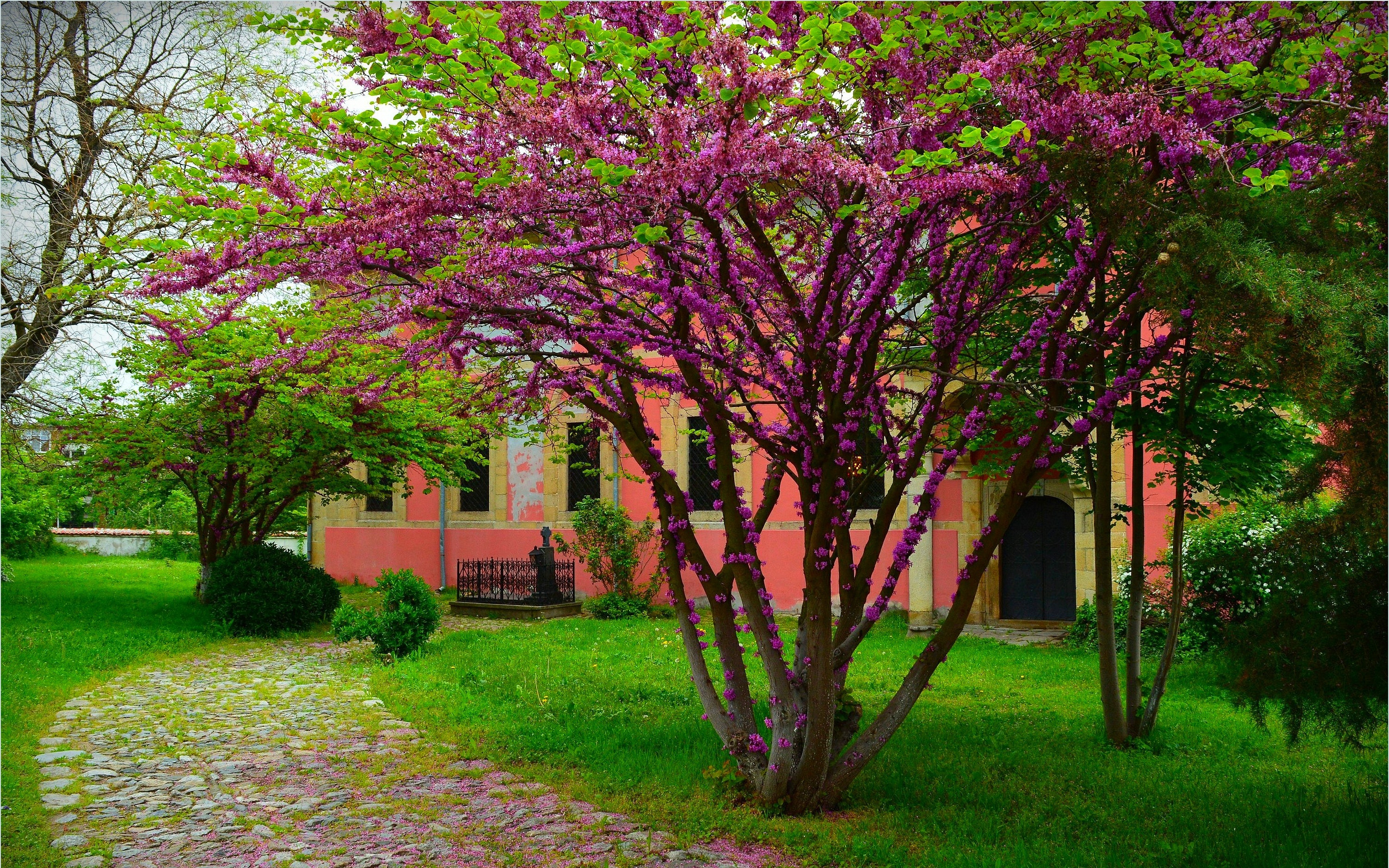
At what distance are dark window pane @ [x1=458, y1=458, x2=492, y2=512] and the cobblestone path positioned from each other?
1127 centimetres

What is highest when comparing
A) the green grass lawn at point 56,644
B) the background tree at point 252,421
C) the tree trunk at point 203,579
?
the background tree at point 252,421

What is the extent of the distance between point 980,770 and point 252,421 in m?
10.8

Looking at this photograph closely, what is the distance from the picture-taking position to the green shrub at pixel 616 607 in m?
16.9

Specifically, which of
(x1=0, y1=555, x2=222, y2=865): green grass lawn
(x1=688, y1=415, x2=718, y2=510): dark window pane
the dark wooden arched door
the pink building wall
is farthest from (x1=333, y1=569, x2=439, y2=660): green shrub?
the dark wooden arched door

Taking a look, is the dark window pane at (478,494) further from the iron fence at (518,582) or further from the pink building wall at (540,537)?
the iron fence at (518,582)

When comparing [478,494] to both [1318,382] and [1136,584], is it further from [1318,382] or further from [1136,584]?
[1318,382]

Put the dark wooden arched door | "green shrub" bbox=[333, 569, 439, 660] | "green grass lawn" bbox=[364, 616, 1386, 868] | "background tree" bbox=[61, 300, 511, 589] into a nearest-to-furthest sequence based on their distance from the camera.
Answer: "green grass lawn" bbox=[364, 616, 1386, 868] → "green shrub" bbox=[333, 569, 439, 660] → "background tree" bbox=[61, 300, 511, 589] → the dark wooden arched door

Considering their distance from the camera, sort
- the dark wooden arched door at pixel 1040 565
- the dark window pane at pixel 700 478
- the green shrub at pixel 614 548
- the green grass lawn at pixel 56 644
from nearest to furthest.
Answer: the green grass lawn at pixel 56 644, the dark wooden arched door at pixel 1040 565, the green shrub at pixel 614 548, the dark window pane at pixel 700 478

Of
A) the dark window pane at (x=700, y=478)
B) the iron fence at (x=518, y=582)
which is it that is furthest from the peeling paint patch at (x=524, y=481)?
the dark window pane at (x=700, y=478)

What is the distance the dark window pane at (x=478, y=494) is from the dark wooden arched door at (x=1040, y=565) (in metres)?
10.7

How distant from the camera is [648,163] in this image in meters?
4.38

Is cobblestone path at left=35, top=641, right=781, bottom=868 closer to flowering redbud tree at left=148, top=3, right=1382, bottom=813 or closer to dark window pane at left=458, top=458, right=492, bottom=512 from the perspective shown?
flowering redbud tree at left=148, top=3, right=1382, bottom=813

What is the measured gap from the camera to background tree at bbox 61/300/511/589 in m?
11.8

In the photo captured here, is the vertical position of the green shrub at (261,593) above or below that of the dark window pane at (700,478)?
below
